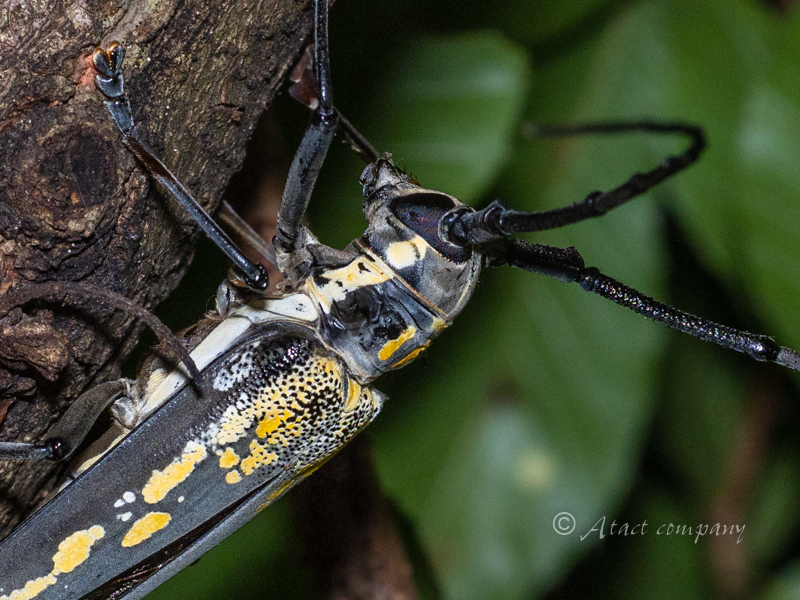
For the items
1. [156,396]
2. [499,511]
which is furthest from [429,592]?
[156,396]

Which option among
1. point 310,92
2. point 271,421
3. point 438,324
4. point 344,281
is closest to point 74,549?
point 271,421

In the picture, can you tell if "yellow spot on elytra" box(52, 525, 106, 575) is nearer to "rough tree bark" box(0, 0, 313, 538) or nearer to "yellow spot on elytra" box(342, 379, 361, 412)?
"rough tree bark" box(0, 0, 313, 538)

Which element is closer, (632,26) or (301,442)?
(301,442)

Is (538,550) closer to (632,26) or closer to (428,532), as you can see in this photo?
(428,532)

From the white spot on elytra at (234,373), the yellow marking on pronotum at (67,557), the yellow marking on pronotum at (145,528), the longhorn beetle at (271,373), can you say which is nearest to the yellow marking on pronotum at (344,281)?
the longhorn beetle at (271,373)

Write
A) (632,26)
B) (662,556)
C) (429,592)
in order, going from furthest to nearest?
(662,556) < (632,26) < (429,592)

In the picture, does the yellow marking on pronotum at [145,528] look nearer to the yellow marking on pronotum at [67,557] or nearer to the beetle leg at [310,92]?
the yellow marking on pronotum at [67,557]

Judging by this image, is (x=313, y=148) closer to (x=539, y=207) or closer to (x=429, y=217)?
(x=429, y=217)
